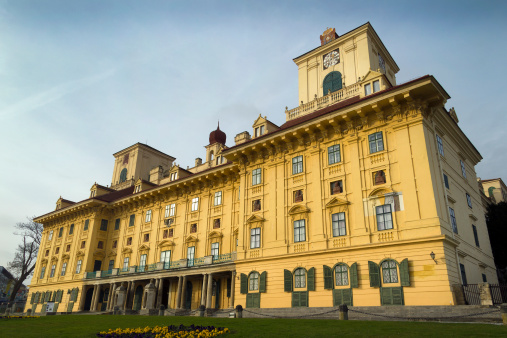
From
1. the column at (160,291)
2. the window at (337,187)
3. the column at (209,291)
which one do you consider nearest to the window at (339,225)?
the window at (337,187)

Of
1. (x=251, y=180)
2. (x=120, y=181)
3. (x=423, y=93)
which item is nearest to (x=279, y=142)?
(x=251, y=180)

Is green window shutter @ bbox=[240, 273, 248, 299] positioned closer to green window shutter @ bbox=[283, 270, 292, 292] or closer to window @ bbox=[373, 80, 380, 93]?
green window shutter @ bbox=[283, 270, 292, 292]

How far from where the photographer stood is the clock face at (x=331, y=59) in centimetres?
4016

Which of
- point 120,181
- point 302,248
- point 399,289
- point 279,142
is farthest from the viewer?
point 120,181

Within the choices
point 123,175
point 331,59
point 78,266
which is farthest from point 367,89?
point 123,175

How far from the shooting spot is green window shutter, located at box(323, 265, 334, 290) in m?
25.4

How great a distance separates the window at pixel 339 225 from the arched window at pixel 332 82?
52.1 feet

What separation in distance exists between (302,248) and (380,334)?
1462cm

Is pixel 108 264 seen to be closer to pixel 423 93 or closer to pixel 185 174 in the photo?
pixel 185 174

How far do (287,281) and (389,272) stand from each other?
25.0 ft

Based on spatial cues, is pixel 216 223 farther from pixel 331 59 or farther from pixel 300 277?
pixel 331 59

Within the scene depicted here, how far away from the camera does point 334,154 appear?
94.9 feet

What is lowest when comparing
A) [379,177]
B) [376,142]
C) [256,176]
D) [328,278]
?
[328,278]

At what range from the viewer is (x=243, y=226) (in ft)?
106
